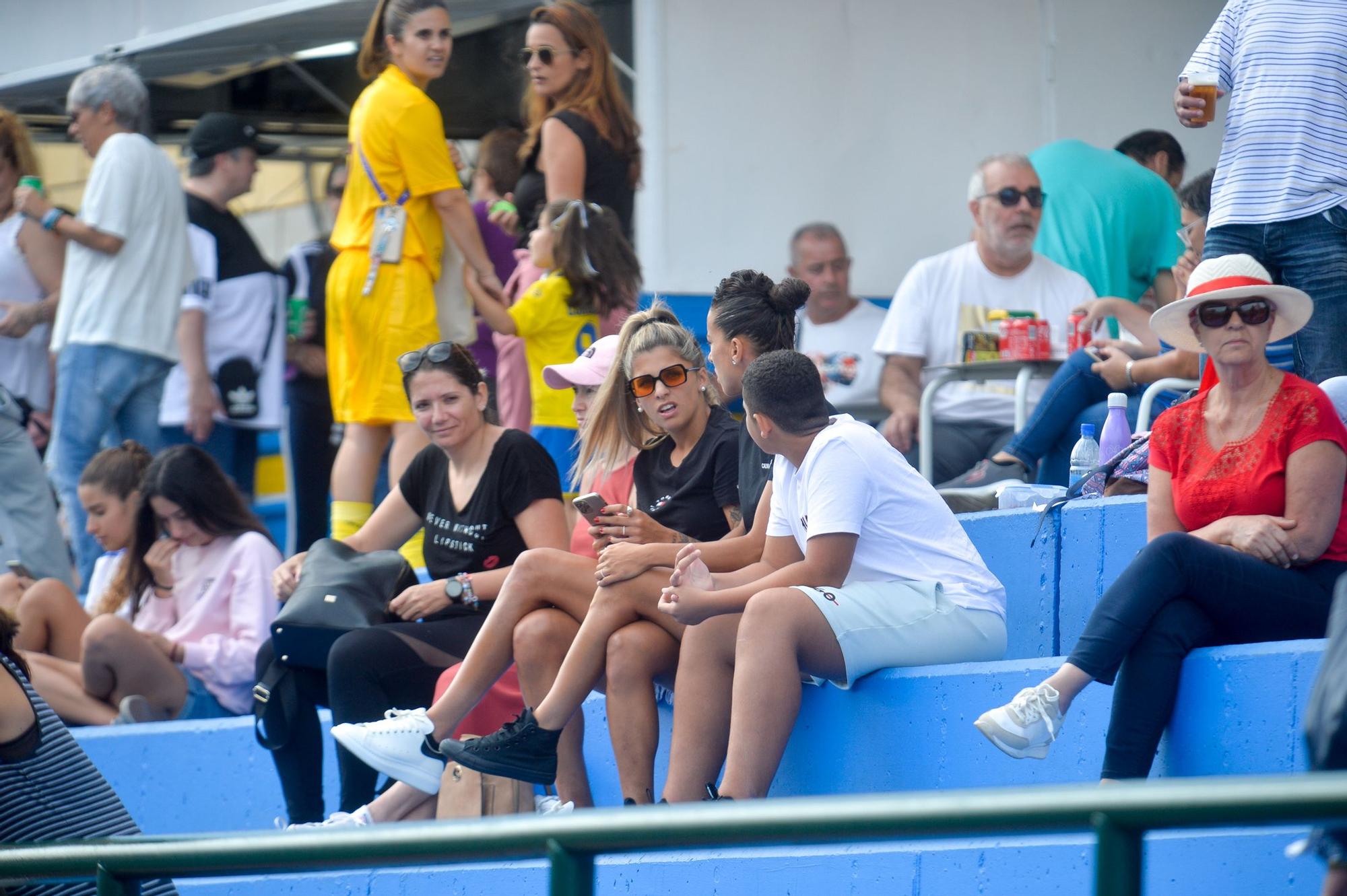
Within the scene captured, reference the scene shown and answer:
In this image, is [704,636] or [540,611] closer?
[704,636]

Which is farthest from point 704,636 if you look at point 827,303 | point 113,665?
point 827,303

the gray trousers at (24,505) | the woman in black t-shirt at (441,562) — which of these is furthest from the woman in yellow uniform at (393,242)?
the gray trousers at (24,505)

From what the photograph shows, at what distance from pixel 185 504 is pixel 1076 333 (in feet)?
10.3

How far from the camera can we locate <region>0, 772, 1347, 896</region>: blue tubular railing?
4.97 feet

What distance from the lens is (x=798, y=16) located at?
7879 millimetres

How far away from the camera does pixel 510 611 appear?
4395mm

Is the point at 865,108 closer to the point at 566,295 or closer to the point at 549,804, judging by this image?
the point at 566,295

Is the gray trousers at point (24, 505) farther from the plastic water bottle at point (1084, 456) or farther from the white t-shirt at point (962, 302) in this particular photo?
the plastic water bottle at point (1084, 456)

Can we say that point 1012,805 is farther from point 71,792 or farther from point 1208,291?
point 1208,291

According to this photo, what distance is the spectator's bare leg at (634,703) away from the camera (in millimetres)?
4137

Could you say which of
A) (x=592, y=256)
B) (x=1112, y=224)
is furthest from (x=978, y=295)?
(x=592, y=256)

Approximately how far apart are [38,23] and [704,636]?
8.10 meters

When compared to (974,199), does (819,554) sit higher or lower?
lower

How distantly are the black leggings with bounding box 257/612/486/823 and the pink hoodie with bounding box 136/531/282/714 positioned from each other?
0.96 metres
